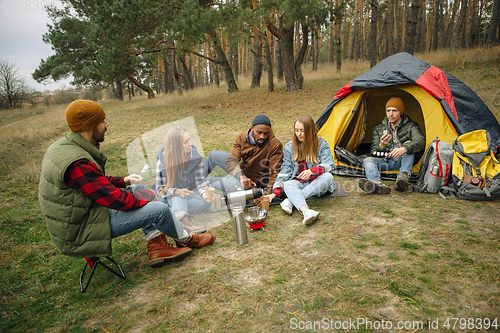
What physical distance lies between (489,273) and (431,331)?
2.71ft

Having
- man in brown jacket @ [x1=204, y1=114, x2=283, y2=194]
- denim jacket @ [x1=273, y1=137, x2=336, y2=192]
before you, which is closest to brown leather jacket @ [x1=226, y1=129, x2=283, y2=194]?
man in brown jacket @ [x1=204, y1=114, x2=283, y2=194]

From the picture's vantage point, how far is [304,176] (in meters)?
3.46

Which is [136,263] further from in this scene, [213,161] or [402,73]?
[402,73]

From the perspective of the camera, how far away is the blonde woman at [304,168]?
347cm

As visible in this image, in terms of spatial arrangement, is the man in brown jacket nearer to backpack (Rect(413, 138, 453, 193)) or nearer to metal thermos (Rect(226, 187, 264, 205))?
metal thermos (Rect(226, 187, 264, 205))

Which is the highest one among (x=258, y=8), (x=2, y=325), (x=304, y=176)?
(x=258, y=8)

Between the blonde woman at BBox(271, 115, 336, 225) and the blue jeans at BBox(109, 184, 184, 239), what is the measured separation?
1453mm

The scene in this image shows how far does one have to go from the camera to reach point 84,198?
2.05m

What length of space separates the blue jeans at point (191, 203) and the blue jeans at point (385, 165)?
2.29 meters

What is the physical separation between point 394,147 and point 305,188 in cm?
163

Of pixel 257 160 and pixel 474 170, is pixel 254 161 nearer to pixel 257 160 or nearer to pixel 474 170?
pixel 257 160

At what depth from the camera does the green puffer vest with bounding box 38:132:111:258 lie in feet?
6.52

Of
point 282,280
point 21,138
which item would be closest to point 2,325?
point 282,280

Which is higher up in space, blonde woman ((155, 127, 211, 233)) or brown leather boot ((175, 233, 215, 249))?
blonde woman ((155, 127, 211, 233))
